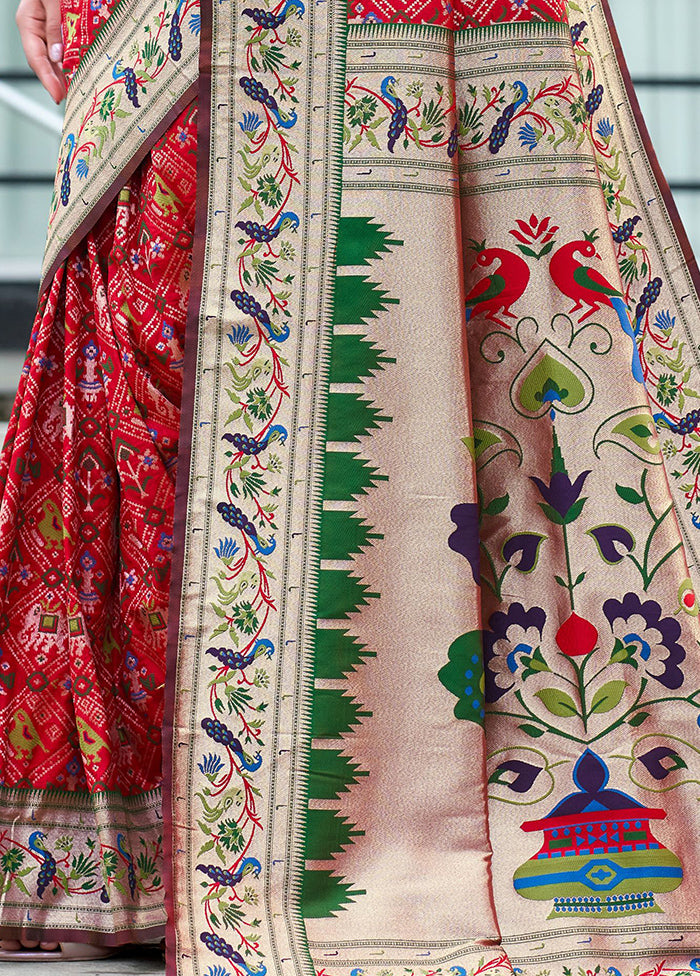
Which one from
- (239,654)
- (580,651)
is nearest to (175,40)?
(239,654)

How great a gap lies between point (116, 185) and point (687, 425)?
0.60 meters

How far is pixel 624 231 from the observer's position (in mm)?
1066

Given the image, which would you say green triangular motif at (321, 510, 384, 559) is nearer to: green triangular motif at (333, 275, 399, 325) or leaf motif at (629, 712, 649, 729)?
green triangular motif at (333, 275, 399, 325)

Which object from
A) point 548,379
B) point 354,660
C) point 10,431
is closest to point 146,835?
point 354,660

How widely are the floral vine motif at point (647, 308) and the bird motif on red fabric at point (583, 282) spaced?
7 cm

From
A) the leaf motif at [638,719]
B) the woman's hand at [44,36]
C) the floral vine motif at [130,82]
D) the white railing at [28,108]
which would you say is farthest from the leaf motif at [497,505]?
the white railing at [28,108]

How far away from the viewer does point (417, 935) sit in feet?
2.74

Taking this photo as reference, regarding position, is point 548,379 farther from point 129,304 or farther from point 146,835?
point 146,835

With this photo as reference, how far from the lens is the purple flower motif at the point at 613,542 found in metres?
0.96

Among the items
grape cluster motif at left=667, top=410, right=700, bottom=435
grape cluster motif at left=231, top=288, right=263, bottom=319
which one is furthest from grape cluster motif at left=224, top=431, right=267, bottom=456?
grape cluster motif at left=667, top=410, right=700, bottom=435

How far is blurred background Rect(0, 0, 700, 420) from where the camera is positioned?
5.49 m

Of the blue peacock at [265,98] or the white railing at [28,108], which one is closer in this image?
the blue peacock at [265,98]

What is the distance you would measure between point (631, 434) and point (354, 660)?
1.07ft

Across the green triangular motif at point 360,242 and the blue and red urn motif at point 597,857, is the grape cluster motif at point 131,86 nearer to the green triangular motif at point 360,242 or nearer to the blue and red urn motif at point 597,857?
the green triangular motif at point 360,242
